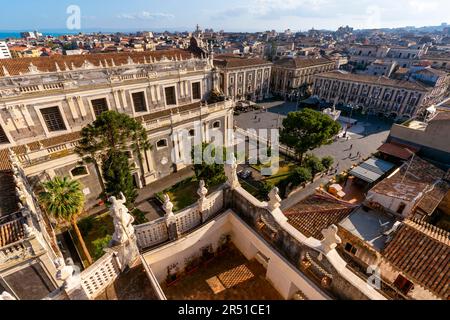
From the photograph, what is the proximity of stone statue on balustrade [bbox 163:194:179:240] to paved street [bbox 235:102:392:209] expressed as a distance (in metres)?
22.3

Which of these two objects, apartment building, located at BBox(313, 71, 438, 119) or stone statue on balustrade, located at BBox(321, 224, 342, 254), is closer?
stone statue on balustrade, located at BBox(321, 224, 342, 254)

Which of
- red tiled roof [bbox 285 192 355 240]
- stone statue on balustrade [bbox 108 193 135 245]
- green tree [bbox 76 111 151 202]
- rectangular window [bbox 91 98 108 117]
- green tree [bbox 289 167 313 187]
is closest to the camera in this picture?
stone statue on balustrade [bbox 108 193 135 245]

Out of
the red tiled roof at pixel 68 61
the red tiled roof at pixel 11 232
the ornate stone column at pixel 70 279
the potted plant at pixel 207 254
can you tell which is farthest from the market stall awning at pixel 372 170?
the red tiled roof at pixel 11 232

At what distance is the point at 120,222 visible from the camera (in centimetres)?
994

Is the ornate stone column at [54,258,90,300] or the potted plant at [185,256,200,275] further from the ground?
the ornate stone column at [54,258,90,300]

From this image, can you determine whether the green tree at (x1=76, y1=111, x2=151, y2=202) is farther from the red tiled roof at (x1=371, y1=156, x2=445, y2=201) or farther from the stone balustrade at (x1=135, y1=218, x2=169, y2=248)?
the red tiled roof at (x1=371, y1=156, x2=445, y2=201)

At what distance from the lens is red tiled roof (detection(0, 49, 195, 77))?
27.4 meters

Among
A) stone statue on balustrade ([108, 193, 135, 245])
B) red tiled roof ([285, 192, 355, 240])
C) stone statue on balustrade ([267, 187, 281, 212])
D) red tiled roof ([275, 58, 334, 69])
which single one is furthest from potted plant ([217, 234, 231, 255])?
red tiled roof ([275, 58, 334, 69])

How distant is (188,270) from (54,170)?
853 inches

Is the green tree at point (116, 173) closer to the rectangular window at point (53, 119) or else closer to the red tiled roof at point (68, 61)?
the rectangular window at point (53, 119)

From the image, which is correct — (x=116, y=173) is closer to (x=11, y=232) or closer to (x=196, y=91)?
(x=11, y=232)

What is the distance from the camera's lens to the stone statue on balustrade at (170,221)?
1128cm

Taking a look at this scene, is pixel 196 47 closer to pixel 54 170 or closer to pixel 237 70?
pixel 237 70

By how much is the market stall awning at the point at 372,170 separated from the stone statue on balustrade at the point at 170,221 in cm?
2925
